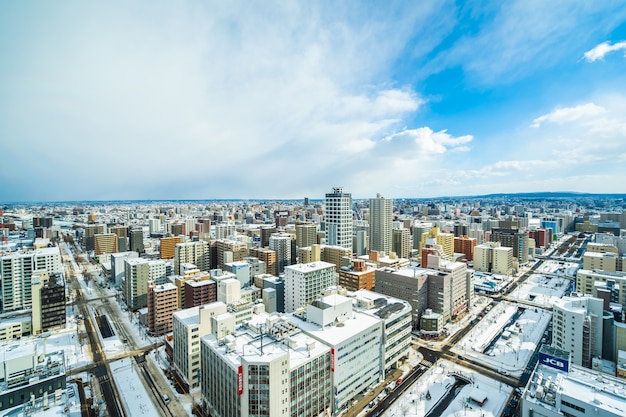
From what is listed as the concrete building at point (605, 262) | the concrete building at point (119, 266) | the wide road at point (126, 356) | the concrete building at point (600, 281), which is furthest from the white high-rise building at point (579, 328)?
the concrete building at point (119, 266)

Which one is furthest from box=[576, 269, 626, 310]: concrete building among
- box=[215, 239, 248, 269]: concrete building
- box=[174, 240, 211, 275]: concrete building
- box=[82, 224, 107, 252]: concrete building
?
box=[82, 224, 107, 252]: concrete building

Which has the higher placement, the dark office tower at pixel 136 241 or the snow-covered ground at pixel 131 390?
the dark office tower at pixel 136 241

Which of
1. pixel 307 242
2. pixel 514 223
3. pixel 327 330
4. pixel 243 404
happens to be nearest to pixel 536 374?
pixel 327 330

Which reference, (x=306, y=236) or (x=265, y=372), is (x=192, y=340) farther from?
(x=306, y=236)

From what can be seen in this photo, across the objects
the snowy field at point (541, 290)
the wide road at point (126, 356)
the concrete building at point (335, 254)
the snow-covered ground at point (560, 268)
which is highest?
the concrete building at point (335, 254)

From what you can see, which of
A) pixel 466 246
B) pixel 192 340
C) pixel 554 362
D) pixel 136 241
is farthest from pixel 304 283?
pixel 136 241

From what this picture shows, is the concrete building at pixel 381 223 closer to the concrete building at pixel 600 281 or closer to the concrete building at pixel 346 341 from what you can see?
the concrete building at pixel 600 281

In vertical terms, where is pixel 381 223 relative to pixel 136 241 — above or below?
above

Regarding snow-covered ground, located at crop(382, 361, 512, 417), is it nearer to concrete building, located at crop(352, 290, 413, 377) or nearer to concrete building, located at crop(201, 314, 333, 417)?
concrete building, located at crop(352, 290, 413, 377)
